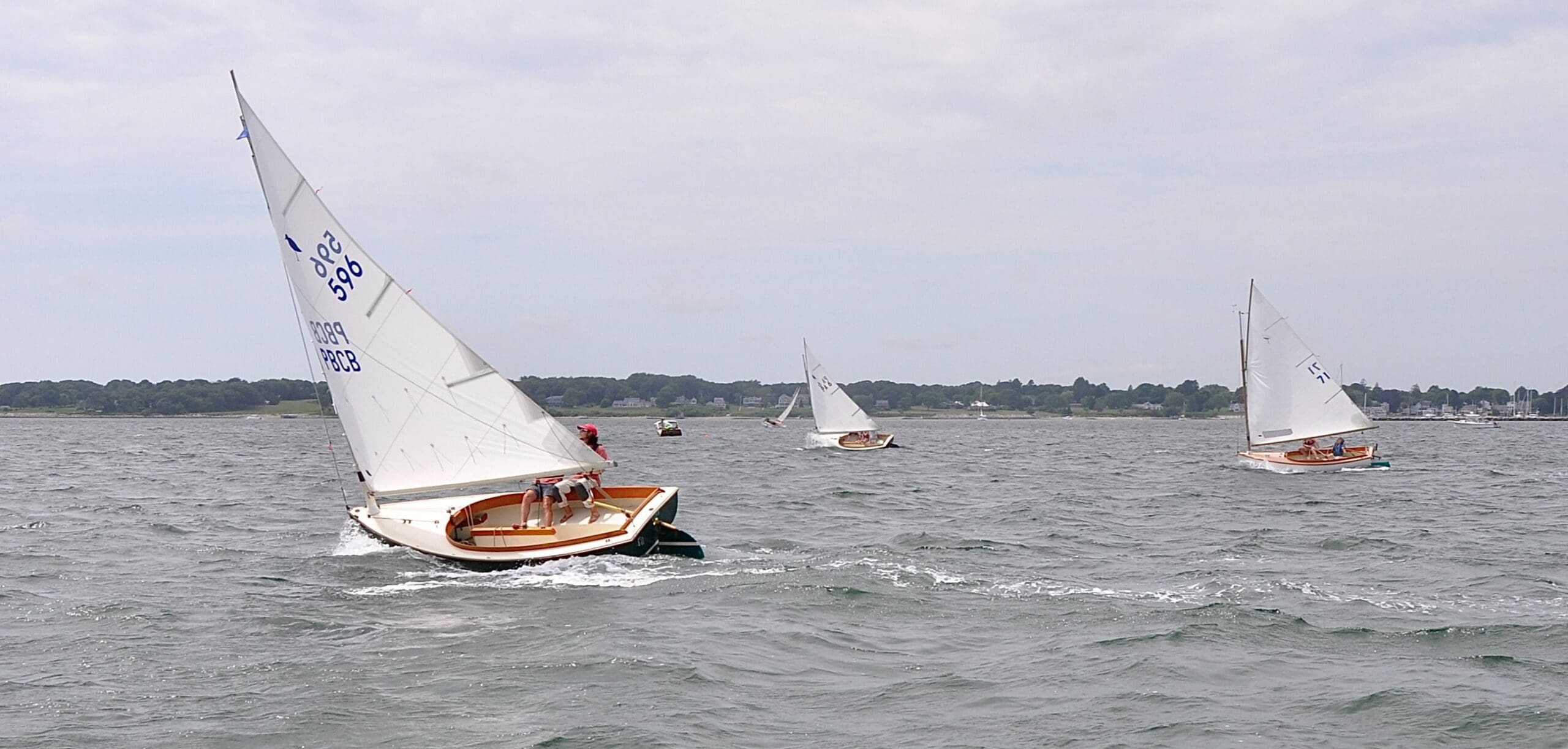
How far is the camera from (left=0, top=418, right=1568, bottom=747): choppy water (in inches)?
491

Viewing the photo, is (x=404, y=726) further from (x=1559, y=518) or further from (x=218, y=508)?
(x=1559, y=518)

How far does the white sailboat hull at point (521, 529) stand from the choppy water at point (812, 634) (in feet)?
1.38

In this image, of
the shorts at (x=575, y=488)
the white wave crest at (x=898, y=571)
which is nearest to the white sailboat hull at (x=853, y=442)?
the white wave crest at (x=898, y=571)

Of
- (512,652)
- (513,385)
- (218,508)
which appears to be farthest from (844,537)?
(218,508)

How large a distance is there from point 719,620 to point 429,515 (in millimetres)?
8010

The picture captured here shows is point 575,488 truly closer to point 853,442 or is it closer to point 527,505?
point 527,505

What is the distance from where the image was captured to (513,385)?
2319 centimetres

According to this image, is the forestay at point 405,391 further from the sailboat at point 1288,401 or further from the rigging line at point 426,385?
the sailboat at point 1288,401

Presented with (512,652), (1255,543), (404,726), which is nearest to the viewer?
(404,726)

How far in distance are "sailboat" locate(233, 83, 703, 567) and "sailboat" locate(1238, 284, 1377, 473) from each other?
1476 inches

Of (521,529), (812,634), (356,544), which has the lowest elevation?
(812,634)

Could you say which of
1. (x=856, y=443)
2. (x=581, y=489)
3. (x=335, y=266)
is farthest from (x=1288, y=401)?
(x=335, y=266)

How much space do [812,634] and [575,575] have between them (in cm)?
504

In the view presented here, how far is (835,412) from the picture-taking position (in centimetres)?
8494
